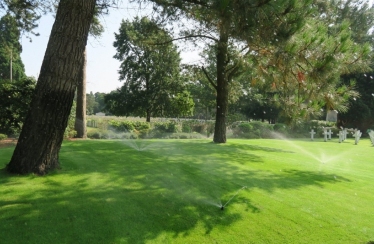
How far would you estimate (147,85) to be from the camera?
114ft

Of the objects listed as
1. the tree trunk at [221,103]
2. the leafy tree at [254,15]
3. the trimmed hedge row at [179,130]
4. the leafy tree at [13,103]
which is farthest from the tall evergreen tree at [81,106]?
the leafy tree at [254,15]

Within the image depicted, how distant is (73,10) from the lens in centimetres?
503

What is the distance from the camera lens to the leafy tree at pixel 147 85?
3372 cm

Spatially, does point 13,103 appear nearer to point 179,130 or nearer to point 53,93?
point 53,93

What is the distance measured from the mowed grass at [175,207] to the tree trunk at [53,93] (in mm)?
373

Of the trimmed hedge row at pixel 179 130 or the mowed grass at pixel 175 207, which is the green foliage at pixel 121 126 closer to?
the trimmed hedge row at pixel 179 130

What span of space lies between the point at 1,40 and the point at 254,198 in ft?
46.4

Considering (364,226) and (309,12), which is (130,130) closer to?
(309,12)

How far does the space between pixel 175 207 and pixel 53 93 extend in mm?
2720

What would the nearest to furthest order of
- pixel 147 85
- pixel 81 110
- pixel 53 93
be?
pixel 53 93, pixel 81 110, pixel 147 85

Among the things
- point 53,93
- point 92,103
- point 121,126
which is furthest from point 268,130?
point 92,103

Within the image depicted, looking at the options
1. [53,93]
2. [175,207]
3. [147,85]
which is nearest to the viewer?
[175,207]

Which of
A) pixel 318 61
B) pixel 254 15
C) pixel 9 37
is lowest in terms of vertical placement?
pixel 318 61

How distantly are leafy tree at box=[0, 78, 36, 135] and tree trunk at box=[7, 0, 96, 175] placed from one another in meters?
6.22
